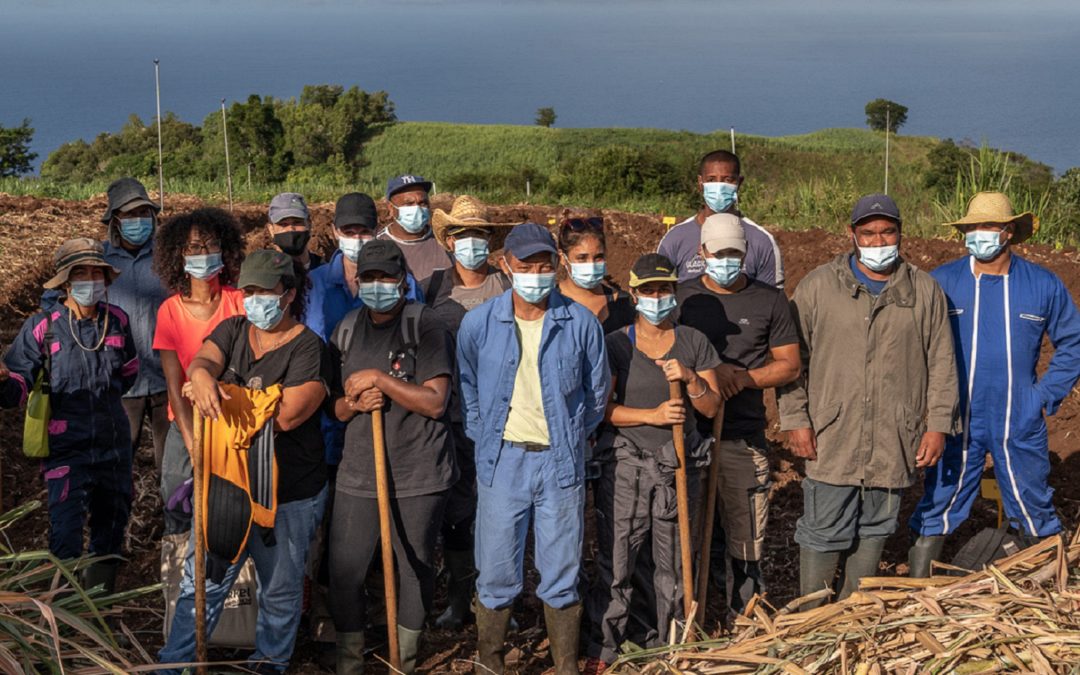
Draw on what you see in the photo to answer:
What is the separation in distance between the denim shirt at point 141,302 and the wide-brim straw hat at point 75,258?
16.7 inches

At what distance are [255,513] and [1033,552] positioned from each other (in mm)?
2909

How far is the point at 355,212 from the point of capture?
609 cm

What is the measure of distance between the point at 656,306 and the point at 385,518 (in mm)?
1437

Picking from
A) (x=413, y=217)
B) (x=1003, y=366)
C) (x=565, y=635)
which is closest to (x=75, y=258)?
(x=413, y=217)

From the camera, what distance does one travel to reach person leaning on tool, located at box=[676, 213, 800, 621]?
5512 millimetres

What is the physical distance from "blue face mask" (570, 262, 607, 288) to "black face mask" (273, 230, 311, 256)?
158 cm

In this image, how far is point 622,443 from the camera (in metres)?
5.30

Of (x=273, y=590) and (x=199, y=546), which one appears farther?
(x=273, y=590)

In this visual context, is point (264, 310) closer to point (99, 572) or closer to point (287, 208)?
point (287, 208)

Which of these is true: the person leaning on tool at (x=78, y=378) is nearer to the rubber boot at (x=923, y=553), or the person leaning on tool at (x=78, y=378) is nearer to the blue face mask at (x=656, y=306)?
the blue face mask at (x=656, y=306)

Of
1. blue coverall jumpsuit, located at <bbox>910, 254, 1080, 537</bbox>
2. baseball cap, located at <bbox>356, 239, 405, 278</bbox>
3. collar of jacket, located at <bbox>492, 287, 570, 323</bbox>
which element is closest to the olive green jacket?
blue coverall jumpsuit, located at <bbox>910, 254, 1080, 537</bbox>

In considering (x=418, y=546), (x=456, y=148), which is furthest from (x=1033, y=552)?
(x=456, y=148)

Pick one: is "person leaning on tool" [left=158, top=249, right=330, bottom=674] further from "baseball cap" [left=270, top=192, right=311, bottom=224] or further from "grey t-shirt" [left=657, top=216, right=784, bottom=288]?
"grey t-shirt" [left=657, top=216, right=784, bottom=288]

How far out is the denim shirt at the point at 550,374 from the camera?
496 centimetres
